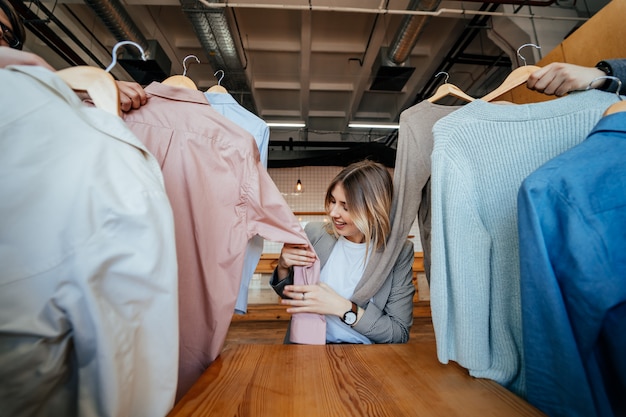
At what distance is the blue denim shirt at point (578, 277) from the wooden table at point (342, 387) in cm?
12

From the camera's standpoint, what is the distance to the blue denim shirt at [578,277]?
0.52 meters

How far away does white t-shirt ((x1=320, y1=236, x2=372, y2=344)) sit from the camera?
1.37 metres

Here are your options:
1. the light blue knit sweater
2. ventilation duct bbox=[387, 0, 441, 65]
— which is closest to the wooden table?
the light blue knit sweater

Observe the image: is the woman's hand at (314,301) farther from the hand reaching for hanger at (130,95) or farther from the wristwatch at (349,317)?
the hand reaching for hanger at (130,95)

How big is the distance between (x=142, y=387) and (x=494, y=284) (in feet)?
3.07

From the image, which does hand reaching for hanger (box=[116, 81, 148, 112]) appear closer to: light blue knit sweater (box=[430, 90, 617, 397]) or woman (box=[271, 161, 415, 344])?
woman (box=[271, 161, 415, 344])

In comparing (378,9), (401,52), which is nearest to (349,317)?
(378,9)

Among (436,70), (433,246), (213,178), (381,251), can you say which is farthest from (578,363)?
(436,70)

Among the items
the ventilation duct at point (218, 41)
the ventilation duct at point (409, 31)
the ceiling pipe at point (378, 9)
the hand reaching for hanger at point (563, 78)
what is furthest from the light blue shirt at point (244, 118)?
the ventilation duct at point (409, 31)

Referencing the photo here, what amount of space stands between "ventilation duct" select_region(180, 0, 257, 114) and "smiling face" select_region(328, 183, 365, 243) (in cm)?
334

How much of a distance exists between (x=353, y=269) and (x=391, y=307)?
0.27 meters

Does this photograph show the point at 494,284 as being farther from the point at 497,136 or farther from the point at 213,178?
the point at 213,178

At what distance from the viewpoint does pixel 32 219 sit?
1.33 feet

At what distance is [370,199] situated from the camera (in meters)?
1.47
